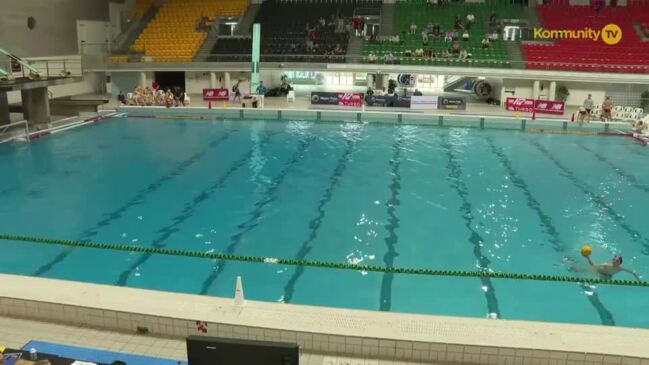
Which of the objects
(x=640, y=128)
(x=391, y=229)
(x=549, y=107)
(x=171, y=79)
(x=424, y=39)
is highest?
(x=424, y=39)

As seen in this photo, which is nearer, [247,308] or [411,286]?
[247,308]

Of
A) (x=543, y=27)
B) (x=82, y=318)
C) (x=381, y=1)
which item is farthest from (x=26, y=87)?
(x=543, y=27)

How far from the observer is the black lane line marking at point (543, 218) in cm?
536

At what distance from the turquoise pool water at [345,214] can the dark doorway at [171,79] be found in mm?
10680

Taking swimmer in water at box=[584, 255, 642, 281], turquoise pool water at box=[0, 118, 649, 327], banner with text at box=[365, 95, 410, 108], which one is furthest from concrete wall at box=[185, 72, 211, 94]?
swimmer in water at box=[584, 255, 642, 281]

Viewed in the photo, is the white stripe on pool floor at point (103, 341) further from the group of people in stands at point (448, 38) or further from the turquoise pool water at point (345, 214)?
the group of people in stands at point (448, 38)

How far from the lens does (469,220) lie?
7.89 meters

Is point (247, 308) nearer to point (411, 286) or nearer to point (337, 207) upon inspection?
point (411, 286)

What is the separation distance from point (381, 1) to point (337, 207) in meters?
20.5

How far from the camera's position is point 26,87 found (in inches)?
512

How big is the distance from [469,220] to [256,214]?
126 inches

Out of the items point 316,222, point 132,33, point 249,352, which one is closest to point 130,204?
point 316,222

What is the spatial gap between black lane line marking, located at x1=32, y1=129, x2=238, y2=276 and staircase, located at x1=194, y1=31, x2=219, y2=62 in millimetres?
10464

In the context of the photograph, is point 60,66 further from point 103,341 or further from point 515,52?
point 103,341
